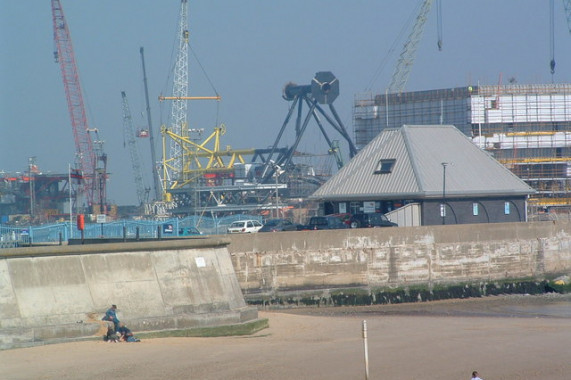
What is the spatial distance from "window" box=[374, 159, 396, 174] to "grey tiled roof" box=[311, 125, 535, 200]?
27 centimetres

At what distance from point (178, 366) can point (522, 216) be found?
40.3 m

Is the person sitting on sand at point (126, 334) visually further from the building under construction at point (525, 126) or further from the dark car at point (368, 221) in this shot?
the building under construction at point (525, 126)

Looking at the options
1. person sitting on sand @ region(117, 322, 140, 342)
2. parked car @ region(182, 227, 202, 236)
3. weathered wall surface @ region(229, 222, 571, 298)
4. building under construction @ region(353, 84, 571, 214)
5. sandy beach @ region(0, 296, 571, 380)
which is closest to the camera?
sandy beach @ region(0, 296, 571, 380)

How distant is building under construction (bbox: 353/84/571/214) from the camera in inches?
3447

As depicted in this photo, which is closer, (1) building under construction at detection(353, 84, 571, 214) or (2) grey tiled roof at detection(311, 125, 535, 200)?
(2) grey tiled roof at detection(311, 125, 535, 200)

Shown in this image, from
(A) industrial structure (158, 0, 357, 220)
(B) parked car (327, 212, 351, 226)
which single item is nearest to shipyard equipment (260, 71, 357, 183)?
(A) industrial structure (158, 0, 357, 220)

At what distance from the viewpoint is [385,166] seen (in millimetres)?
55625

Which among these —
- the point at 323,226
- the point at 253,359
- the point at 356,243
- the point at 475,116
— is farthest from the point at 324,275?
the point at 475,116

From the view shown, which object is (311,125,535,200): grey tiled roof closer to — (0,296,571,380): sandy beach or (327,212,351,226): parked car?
(327,212,351,226): parked car

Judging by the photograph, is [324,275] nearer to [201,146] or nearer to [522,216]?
[522,216]

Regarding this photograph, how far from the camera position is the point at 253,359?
71.2 ft

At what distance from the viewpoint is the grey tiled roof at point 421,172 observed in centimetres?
5256

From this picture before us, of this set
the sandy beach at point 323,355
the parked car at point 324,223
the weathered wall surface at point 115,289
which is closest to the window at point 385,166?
the parked car at point 324,223

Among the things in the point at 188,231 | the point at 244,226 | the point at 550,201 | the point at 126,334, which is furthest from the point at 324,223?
the point at 550,201
